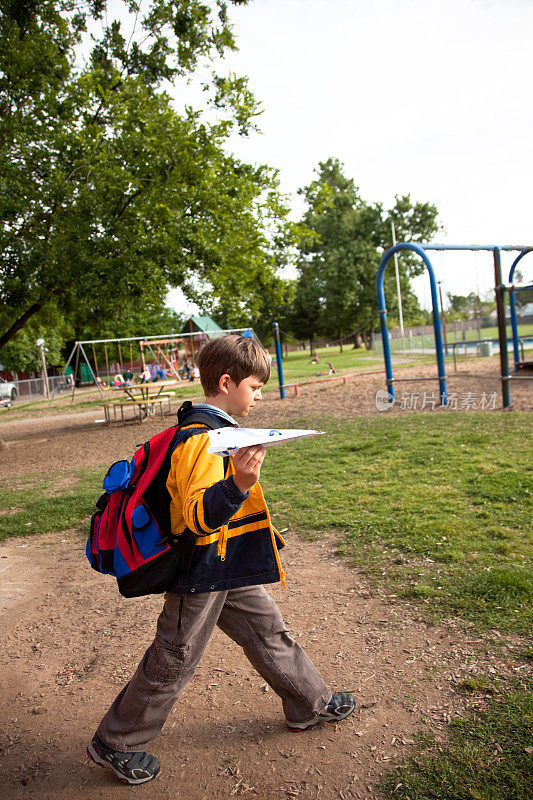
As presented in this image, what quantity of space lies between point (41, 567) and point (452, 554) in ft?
9.72

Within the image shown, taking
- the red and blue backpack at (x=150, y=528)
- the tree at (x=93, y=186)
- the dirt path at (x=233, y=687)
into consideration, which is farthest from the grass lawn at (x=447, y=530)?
the tree at (x=93, y=186)

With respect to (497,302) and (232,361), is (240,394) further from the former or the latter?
(497,302)

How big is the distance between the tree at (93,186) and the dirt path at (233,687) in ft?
26.8

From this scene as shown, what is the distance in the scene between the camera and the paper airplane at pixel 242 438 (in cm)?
155

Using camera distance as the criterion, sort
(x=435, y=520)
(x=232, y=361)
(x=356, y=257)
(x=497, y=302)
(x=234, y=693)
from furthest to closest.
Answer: (x=356, y=257) < (x=497, y=302) < (x=435, y=520) < (x=234, y=693) < (x=232, y=361)

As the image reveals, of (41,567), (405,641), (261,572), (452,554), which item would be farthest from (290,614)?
(41,567)

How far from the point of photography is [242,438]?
1.59m

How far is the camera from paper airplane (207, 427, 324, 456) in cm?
155

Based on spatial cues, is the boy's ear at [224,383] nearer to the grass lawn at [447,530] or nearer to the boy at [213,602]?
the boy at [213,602]

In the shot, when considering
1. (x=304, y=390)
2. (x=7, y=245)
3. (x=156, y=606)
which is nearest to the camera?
(x=156, y=606)

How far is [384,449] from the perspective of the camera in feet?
23.1

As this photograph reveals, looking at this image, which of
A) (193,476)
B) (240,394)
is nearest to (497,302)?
(240,394)

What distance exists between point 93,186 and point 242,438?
36.5 ft

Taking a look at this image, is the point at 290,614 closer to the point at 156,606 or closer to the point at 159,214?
the point at 156,606
